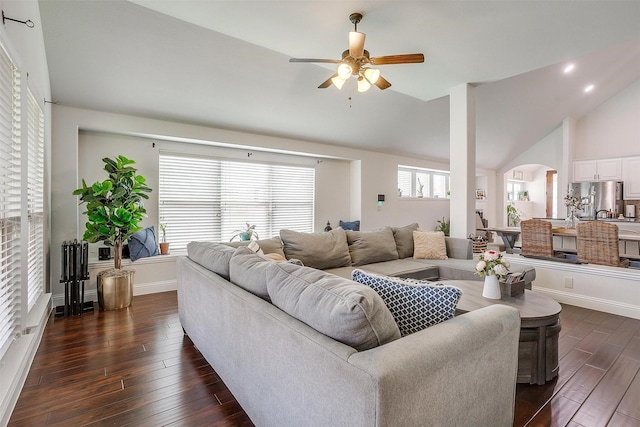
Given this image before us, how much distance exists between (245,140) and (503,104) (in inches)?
191

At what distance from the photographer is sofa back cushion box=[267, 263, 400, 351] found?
3.64ft

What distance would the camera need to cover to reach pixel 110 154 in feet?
14.2

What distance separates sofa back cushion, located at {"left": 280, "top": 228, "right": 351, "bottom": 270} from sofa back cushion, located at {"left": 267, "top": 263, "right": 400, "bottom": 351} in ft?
6.74

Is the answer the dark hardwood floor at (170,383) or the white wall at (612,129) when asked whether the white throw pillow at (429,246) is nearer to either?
the dark hardwood floor at (170,383)

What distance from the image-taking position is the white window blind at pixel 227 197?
16.0 feet

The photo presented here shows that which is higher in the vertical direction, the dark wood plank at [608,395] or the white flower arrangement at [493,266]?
the white flower arrangement at [493,266]

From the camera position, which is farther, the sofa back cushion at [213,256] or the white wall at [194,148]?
the white wall at [194,148]

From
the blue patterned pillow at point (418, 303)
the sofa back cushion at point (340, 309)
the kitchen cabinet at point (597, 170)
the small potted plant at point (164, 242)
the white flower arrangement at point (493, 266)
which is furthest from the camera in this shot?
the kitchen cabinet at point (597, 170)

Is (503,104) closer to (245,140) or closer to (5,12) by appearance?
(245,140)

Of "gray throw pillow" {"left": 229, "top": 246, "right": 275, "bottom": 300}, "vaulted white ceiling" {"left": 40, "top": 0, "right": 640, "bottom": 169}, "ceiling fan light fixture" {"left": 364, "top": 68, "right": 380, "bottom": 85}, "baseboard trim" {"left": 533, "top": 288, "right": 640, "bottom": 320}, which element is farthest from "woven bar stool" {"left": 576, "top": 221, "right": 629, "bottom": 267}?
"gray throw pillow" {"left": 229, "top": 246, "right": 275, "bottom": 300}

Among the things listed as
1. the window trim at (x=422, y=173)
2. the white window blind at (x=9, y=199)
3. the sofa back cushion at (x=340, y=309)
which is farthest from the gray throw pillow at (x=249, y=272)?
the window trim at (x=422, y=173)

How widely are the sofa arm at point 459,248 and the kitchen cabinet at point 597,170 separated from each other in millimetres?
5383

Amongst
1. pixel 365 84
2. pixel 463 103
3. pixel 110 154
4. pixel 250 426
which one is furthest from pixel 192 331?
pixel 463 103

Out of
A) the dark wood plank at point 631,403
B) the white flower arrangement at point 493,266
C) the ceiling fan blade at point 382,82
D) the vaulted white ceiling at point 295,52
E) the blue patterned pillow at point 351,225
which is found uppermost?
the vaulted white ceiling at point 295,52
